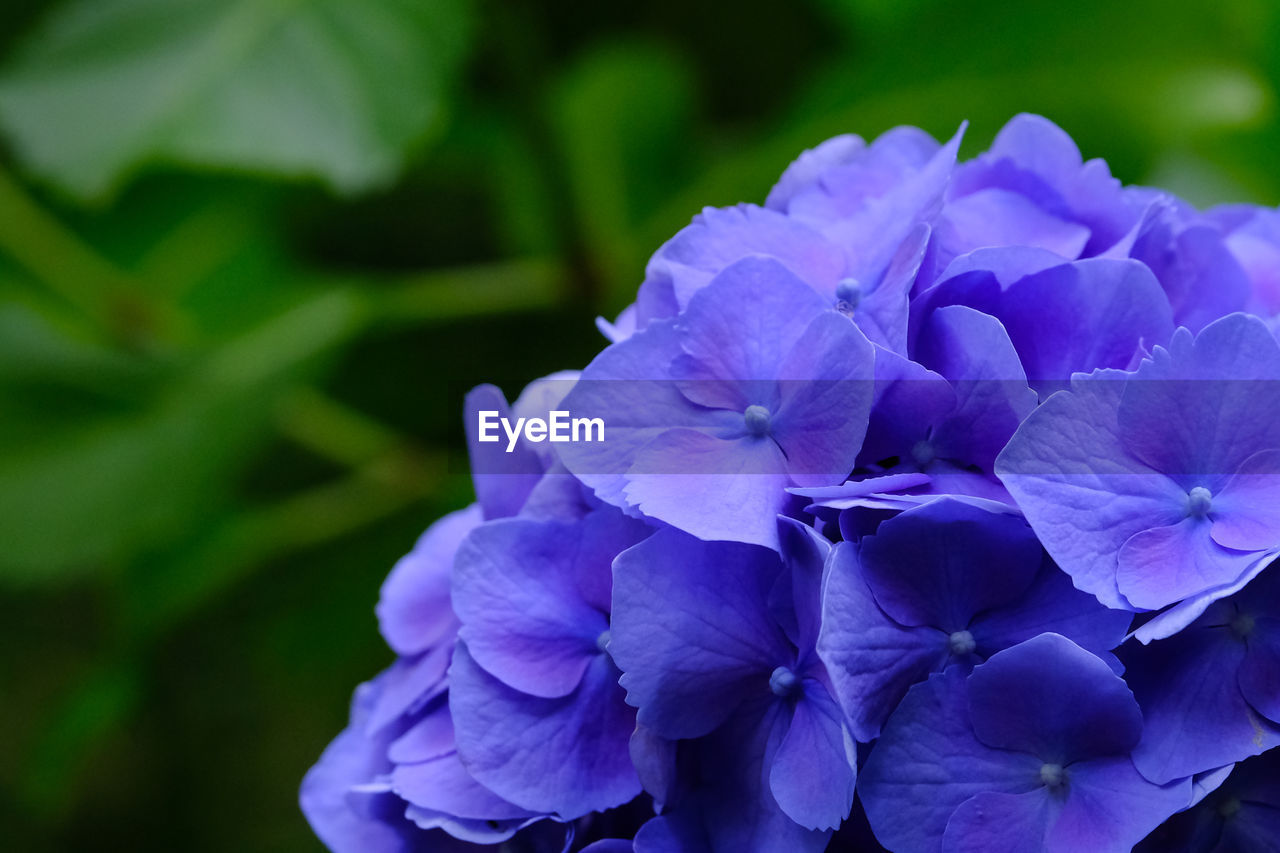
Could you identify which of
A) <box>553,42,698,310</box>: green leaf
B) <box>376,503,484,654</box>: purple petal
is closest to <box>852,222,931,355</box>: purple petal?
A: <box>376,503,484,654</box>: purple petal

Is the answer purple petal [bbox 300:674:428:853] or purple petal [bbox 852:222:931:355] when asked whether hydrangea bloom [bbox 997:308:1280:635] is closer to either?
purple petal [bbox 852:222:931:355]

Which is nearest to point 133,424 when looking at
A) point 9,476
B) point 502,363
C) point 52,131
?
point 9,476

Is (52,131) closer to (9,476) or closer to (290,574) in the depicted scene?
(9,476)

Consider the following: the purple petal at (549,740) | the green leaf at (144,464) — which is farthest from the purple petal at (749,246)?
the green leaf at (144,464)

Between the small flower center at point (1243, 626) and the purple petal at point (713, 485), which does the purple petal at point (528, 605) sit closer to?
the purple petal at point (713, 485)

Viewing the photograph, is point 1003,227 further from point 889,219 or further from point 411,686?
point 411,686
